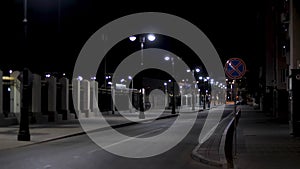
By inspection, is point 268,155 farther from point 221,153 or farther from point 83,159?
point 83,159

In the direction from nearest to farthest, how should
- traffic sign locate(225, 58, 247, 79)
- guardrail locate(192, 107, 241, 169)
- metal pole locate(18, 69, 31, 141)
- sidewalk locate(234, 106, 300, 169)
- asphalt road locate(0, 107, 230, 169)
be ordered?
guardrail locate(192, 107, 241, 169)
sidewalk locate(234, 106, 300, 169)
asphalt road locate(0, 107, 230, 169)
traffic sign locate(225, 58, 247, 79)
metal pole locate(18, 69, 31, 141)

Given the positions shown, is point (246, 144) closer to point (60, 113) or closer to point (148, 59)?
point (60, 113)

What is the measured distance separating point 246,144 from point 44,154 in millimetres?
7941

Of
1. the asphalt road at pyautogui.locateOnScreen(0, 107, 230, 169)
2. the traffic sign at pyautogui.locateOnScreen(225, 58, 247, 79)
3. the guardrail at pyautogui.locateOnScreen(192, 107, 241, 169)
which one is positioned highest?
the traffic sign at pyautogui.locateOnScreen(225, 58, 247, 79)

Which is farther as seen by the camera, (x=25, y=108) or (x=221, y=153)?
(x=25, y=108)

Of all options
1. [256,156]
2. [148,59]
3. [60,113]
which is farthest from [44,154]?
[148,59]

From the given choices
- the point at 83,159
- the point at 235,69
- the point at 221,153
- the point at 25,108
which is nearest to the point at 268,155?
the point at 221,153

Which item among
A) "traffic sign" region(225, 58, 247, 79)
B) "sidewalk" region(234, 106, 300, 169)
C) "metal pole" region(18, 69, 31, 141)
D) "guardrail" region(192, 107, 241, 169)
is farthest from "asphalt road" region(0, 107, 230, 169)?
"traffic sign" region(225, 58, 247, 79)

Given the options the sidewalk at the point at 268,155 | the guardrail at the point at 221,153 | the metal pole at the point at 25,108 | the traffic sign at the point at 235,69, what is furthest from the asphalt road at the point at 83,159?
the traffic sign at the point at 235,69

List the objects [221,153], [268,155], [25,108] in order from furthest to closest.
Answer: [25,108]
[221,153]
[268,155]

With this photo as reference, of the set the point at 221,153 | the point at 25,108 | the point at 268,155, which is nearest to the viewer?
the point at 268,155

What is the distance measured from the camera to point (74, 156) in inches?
635

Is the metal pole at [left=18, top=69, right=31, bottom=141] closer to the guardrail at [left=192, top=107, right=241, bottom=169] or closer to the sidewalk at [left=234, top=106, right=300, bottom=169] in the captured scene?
the guardrail at [left=192, top=107, right=241, bottom=169]

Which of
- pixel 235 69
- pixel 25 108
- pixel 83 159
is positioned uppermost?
pixel 235 69
